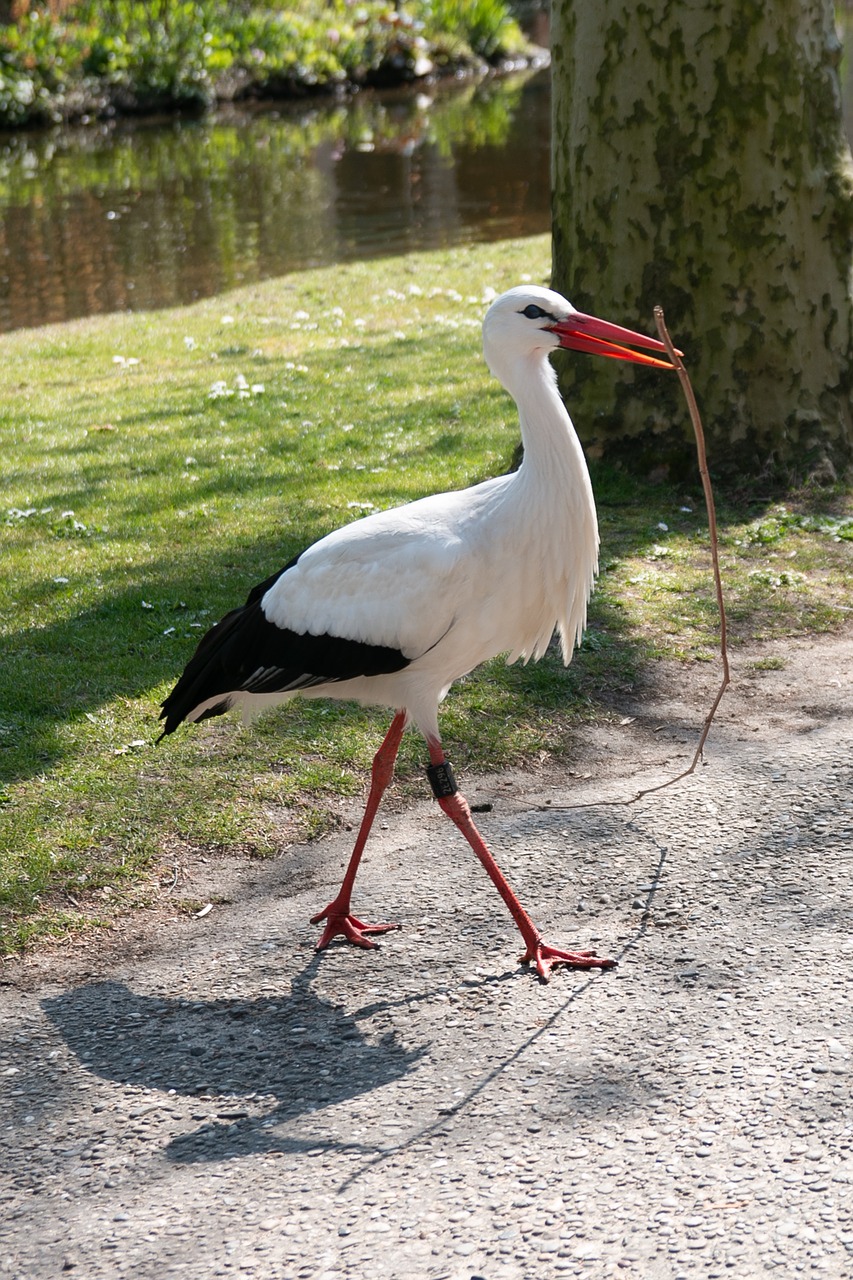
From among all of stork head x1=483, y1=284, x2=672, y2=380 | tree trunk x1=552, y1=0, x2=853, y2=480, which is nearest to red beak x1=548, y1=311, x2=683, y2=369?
stork head x1=483, y1=284, x2=672, y2=380

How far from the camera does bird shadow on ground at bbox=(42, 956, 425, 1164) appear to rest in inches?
141

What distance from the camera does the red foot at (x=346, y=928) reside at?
4410mm

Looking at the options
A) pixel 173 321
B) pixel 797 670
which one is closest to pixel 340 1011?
pixel 797 670

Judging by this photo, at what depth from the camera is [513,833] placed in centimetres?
497

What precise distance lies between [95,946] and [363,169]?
22234mm

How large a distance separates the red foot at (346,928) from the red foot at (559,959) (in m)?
0.53

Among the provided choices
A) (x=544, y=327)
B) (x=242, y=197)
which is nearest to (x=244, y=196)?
(x=242, y=197)

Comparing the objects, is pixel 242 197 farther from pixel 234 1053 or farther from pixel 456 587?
pixel 234 1053

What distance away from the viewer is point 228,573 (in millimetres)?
7074

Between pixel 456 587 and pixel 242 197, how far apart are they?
19340 mm

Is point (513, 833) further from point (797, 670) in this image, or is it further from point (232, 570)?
point (232, 570)

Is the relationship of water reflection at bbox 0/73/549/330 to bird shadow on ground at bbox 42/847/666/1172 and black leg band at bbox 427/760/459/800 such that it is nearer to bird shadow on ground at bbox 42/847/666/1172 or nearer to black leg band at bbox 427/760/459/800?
black leg band at bbox 427/760/459/800

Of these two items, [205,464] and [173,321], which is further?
[173,321]

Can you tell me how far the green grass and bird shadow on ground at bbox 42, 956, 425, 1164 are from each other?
21.5 inches
